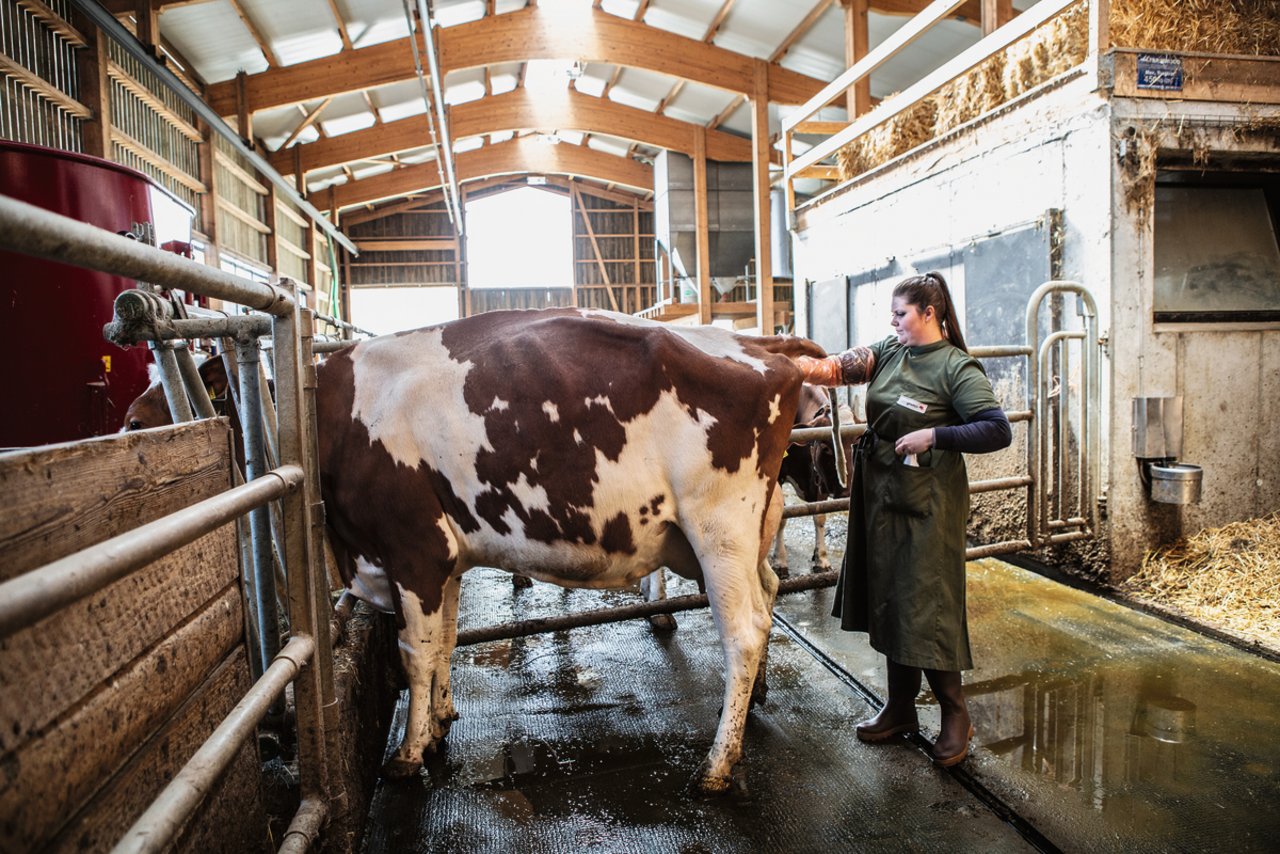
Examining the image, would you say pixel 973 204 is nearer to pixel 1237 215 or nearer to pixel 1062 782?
pixel 1237 215

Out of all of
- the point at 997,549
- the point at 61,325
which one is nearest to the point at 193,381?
the point at 61,325

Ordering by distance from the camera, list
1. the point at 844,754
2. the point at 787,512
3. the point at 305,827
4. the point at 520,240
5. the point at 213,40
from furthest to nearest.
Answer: the point at 520,240
the point at 213,40
the point at 787,512
the point at 844,754
the point at 305,827

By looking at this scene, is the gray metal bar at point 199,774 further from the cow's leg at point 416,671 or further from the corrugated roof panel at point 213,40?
the corrugated roof panel at point 213,40

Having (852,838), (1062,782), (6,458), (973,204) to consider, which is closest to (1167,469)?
(973,204)

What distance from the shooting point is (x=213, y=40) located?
9828 mm

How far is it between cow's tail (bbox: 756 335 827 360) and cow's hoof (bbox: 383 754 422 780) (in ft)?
6.66

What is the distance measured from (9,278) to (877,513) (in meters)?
3.80

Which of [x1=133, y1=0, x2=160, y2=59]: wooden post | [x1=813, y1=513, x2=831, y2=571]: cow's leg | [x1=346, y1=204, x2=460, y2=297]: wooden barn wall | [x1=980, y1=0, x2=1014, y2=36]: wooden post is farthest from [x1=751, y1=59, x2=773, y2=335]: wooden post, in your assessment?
[x1=346, y1=204, x2=460, y2=297]: wooden barn wall

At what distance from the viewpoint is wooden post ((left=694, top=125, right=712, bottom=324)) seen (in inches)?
538

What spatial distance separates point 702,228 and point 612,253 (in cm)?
995

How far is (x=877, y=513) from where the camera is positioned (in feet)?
9.45

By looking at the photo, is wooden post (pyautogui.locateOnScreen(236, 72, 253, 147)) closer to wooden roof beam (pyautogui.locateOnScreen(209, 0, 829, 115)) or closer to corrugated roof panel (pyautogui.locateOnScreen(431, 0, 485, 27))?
wooden roof beam (pyautogui.locateOnScreen(209, 0, 829, 115))

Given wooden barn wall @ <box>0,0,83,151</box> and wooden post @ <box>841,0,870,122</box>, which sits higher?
wooden post @ <box>841,0,870,122</box>

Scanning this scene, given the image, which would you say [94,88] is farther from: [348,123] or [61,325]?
[348,123]
